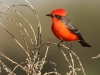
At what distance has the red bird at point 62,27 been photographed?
535cm

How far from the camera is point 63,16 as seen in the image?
18.6ft

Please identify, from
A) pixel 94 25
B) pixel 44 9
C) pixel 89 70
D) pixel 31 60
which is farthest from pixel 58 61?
pixel 31 60

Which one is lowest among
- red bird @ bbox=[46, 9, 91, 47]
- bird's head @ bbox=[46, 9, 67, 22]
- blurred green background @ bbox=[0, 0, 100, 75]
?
blurred green background @ bbox=[0, 0, 100, 75]

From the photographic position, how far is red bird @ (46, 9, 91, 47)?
5.35 m

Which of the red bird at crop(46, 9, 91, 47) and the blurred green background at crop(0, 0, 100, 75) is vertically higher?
the red bird at crop(46, 9, 91, 47)

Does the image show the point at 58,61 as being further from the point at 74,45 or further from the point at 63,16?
Answer: the point at 63,16

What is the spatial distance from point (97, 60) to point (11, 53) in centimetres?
270

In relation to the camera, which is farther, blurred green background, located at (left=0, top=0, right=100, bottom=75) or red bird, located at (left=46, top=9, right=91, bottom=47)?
blurred green background, located at (left=0, top=0, right=100, bottom=75)

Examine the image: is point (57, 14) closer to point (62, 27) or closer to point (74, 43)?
point (62, 27)

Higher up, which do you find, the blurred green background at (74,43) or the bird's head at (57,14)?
the bird's head at (57,14)

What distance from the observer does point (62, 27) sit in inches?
217

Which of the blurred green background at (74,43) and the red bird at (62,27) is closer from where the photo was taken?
the red bird at (62,27)

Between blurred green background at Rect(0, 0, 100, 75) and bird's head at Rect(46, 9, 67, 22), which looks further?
blurred green background at Rect(0, 0, 100, 75)

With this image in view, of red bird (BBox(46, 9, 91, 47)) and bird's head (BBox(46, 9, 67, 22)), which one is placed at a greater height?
bird's head (BBox(46, 9, 67, 22))
